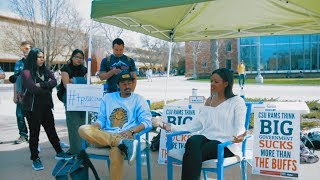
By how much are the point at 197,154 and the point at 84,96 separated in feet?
6.95

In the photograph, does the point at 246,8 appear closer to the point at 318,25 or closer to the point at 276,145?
the point at 318,25

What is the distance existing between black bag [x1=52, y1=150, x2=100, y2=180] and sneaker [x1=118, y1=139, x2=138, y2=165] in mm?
480

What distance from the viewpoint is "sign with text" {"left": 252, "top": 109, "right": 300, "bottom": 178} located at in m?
4.44

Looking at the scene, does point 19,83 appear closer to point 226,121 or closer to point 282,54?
point 226,121

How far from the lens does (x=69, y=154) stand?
18.2 feet

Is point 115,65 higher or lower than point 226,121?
higher

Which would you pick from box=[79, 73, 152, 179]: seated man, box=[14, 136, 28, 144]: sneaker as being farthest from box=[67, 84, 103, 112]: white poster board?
box=[14, 136, 28, 144]: sneaker

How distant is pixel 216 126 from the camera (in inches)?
150

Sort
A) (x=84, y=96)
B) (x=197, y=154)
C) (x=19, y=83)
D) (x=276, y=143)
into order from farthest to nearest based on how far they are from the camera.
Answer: (x=19, y=83), (x=84, y=96), (x=276, y=143), (x=197, y=154)

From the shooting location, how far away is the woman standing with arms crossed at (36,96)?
5.06 metres

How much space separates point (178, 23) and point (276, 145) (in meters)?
3.35

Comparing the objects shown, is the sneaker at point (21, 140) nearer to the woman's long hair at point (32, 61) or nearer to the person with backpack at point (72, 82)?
the person with backpack at point (72, 82)

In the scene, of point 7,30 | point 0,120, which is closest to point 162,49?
point 7,30

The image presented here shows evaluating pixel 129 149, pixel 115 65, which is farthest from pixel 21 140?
pixel 129 149
